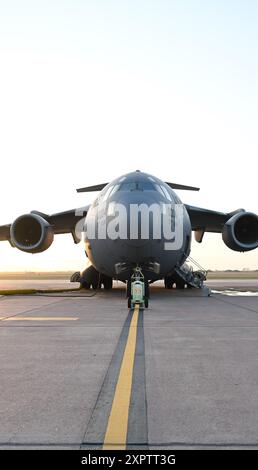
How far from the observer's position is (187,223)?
655 inches

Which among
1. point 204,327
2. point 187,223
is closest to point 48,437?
point 204,327

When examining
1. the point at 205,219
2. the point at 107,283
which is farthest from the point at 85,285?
the point at 205,219

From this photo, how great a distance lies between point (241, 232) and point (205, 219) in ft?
11.0

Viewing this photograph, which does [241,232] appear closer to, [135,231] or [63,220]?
[135,231]

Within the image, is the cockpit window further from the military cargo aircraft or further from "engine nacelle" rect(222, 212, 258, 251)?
"engine nacelle" rect(222, 212, 258, 251)

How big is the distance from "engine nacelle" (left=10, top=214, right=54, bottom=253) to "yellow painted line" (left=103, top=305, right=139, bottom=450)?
13.7 m

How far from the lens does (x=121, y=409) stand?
3420 millimetres

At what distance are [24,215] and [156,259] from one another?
6.68 metres

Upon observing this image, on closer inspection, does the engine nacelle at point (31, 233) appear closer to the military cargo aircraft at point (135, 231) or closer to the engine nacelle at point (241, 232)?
the military cargo aircraft at point (135, 231)

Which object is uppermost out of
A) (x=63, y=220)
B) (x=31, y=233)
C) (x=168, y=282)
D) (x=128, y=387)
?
(x=63, y=220)

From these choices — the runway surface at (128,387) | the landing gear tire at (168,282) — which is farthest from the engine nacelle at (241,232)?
the runway surface at (128,387)

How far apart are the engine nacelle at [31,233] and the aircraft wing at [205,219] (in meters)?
6.40

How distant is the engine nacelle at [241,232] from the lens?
62.2 ft
